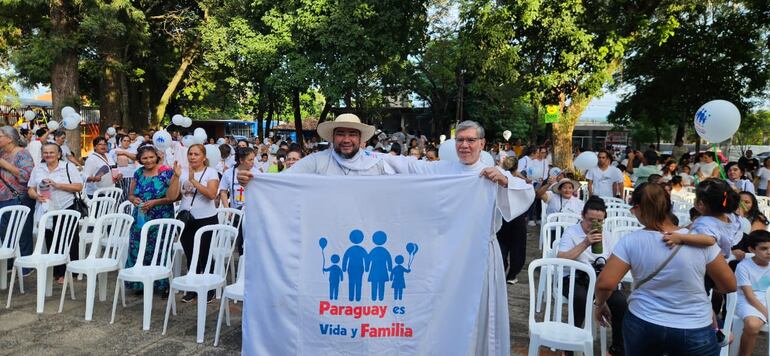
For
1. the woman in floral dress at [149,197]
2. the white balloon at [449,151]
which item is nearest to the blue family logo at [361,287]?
the white balloon at [449,151]

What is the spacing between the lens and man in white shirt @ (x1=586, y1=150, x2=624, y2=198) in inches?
322

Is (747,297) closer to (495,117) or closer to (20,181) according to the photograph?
(20,181)

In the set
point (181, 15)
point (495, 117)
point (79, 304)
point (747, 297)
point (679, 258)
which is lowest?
point (79, 304)

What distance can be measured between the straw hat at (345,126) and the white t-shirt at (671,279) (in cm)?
176

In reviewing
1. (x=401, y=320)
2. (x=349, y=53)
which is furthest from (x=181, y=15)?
(x=401, y=320)

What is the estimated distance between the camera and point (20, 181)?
18.8 feet

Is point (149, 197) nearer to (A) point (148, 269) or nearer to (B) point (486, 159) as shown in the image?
(A) point (148, 269)

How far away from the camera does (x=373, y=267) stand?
2928 millimetres

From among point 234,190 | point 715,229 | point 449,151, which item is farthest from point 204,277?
point 715,229

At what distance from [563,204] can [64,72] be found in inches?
545

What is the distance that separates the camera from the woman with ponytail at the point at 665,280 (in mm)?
2410

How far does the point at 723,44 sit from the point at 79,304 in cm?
1996

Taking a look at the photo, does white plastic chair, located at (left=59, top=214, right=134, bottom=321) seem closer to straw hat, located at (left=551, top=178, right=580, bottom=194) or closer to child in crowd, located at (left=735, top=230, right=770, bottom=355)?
straw hat, located at (left=551, top=178, right=580, bottom=194)

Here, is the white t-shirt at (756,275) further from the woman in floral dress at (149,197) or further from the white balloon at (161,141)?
the white balloon at (161,141)
